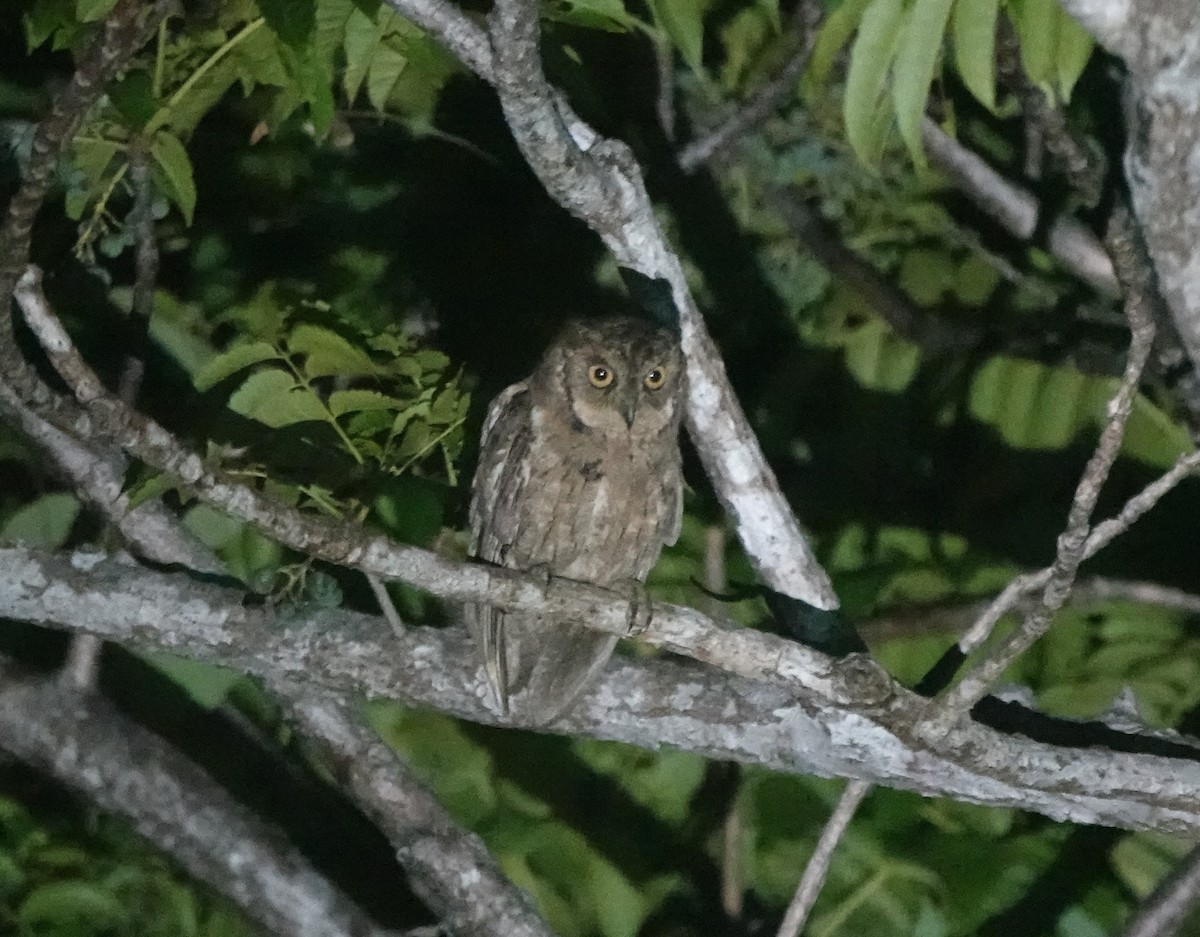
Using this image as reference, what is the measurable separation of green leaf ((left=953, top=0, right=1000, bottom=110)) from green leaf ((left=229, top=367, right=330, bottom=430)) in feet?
3.74

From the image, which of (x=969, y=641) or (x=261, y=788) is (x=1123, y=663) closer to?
(x=969, y=641)

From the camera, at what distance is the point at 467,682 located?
101 inches

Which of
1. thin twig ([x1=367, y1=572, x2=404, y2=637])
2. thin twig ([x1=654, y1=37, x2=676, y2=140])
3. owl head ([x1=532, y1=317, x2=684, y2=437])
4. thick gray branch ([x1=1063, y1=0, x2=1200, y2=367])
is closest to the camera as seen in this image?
thick gray branch ([x1=1063, y1=0, x2=1200, y2=367])

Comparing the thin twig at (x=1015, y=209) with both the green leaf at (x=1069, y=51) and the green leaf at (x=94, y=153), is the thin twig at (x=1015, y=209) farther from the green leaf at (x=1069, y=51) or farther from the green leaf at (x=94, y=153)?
the green leaf at (x=94, y=153)

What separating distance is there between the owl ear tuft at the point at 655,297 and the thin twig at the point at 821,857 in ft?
3.29

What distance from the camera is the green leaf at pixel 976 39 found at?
170 cm

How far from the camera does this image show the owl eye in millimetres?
2528

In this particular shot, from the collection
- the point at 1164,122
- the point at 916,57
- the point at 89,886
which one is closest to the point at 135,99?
the point at 916,57

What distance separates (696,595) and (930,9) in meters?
2.07

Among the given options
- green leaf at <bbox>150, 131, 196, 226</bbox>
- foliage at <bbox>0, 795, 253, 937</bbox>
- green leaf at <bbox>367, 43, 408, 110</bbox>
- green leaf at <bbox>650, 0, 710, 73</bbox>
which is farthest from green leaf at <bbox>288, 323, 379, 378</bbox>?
foliage at <bbox>0, 795, 253, 937</bbox>

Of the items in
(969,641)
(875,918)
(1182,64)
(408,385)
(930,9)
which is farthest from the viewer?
(875,918)

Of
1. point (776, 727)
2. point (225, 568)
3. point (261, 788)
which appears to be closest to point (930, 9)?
point (776, 727)

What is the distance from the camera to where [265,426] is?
2164 mm

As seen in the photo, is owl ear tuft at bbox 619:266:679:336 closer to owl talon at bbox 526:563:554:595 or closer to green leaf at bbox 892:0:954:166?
owl talon at bbox 526:563:554:595
